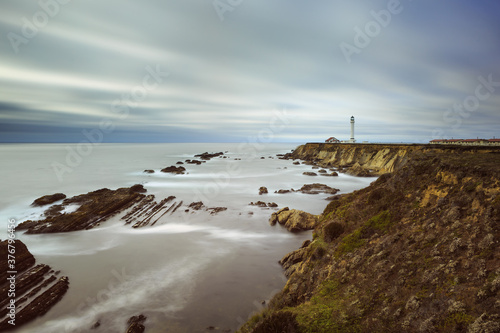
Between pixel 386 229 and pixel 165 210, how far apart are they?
25149 mm

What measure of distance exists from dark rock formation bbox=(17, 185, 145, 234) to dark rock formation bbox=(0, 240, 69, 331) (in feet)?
23.9

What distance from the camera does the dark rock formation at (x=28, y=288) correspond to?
11.3 m

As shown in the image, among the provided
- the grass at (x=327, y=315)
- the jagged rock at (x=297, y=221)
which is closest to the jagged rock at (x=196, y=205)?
the jagged rock at (x=297, y=221)

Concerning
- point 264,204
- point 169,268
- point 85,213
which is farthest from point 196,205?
point 169,268

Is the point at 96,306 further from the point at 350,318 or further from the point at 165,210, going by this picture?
the point at 165,210

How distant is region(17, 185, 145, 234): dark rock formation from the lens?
905 inches

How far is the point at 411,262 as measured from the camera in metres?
7.88

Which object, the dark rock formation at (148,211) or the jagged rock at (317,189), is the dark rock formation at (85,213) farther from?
the jagged rock at (317,189)

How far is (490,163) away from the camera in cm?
980

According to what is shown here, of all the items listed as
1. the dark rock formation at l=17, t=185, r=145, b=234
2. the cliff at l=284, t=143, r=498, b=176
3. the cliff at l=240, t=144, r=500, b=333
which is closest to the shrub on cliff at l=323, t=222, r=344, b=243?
the cliff at l=240, t=144, r=500, b=333

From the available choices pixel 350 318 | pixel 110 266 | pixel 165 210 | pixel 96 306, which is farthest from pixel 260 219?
pixel 350 318

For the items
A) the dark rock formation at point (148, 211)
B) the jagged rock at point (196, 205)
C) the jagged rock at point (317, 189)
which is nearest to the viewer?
the dark rock formation at point (148, 211)

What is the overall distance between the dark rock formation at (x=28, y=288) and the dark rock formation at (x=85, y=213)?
729 cm

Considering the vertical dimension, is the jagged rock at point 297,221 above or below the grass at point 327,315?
below
